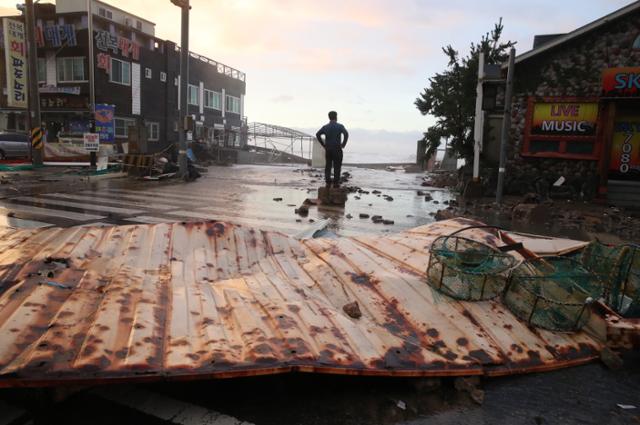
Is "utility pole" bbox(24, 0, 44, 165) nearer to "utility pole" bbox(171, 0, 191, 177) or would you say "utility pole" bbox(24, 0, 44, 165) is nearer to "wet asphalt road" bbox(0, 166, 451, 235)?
"wet asphalt road" bbox(0, 166, 451, 235)

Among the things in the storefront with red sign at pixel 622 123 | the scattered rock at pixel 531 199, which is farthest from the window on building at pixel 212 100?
the storefront with red sign at pixel 622 123

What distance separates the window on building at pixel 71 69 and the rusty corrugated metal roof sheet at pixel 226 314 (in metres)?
30.8

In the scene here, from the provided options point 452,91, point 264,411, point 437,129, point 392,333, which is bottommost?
point 264,411

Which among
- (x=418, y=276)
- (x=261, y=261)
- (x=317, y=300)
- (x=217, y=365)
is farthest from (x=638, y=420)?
(x=261, y=261)

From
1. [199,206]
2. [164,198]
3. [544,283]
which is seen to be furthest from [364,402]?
[164,198]

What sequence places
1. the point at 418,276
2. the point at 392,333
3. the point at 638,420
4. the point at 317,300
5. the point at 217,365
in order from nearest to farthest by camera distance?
1. the point at 217,365
2. the point at 638,420
3. the point at 392,333
4. the point at 317,300
5. the point at 418,276

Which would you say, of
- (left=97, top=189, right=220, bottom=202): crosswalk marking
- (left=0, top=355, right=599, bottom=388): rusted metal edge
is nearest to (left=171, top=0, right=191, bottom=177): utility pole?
(left=97, top=189, right=220, bottom=202): crosswalk marking

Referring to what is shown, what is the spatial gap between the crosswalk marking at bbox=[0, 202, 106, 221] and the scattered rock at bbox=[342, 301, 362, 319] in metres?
6.22

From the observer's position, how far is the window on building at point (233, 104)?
155ft

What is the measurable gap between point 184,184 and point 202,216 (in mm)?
6840

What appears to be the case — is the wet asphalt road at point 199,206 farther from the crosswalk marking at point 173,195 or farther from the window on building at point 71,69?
the window on building at point 71,69

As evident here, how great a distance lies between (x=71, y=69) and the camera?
3061 centimetres

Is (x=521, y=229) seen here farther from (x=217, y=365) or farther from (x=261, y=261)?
(x=217, y=365)

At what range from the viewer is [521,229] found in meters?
8.19
